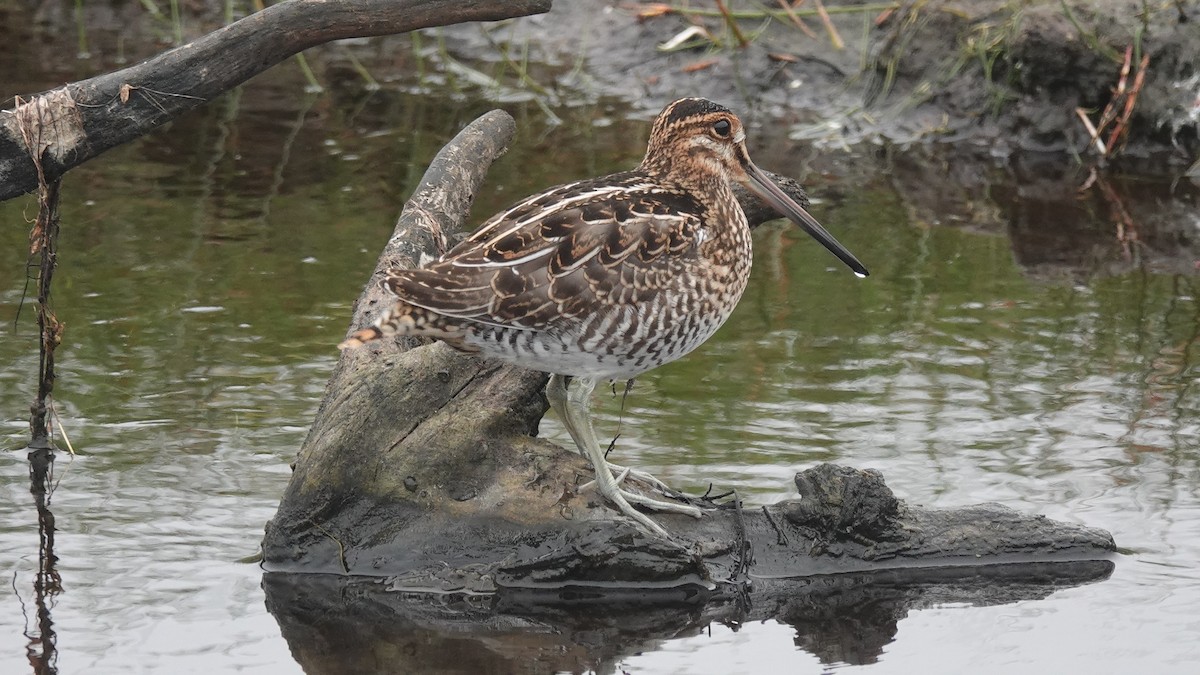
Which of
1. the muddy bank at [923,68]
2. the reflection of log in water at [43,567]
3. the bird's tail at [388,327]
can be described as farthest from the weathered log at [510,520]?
the muddy bank at [923,68]

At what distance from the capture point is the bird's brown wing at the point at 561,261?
516 cm

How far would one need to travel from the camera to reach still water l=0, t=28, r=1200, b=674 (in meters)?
5.23

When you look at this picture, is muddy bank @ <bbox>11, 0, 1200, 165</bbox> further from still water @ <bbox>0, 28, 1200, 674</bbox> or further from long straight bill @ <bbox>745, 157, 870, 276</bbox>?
long straight bill @ <bbox>745, 157, 870, 276</bbox>

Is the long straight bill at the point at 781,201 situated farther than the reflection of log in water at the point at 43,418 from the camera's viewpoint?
Yes

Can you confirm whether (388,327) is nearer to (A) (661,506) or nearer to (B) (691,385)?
(A) (661,506)

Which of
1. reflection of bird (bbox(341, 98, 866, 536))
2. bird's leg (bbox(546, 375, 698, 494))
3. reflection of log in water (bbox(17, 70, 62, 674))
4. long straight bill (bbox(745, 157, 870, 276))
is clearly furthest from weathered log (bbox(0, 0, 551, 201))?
bird's leg (bbox(546, 375, 698, 494))

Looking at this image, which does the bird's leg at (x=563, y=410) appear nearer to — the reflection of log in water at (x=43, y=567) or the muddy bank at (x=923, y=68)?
the reflection of log in water at (x=43, y=567)

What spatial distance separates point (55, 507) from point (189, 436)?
69 centimetres

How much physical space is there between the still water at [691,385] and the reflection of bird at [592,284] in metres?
0.83

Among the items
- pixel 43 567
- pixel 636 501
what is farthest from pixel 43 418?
pixel 636 501

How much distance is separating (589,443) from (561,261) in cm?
64

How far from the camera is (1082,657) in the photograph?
511 cm

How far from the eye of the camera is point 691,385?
23.4 feet

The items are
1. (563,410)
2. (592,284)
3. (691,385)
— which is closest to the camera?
(592,284)
